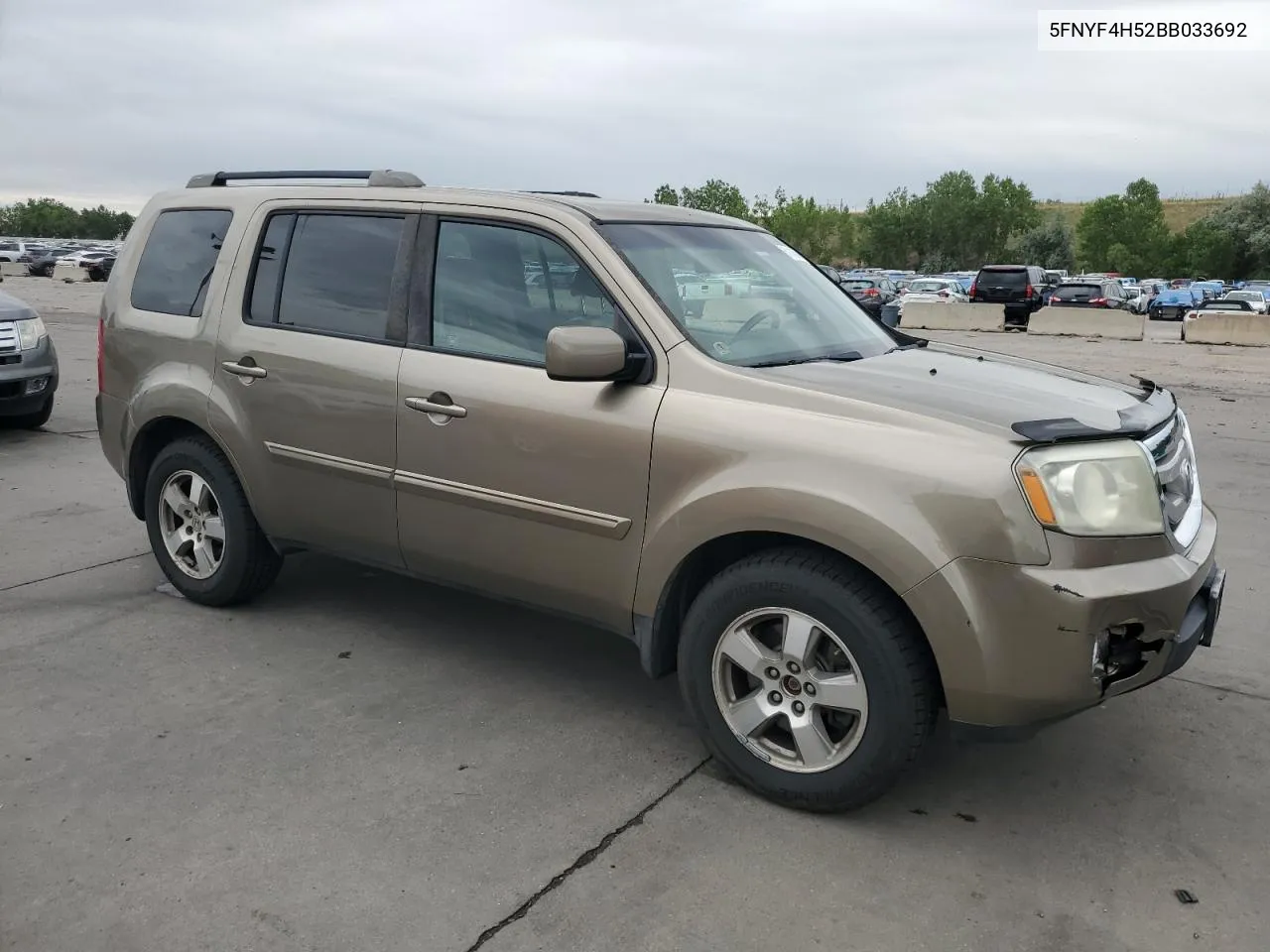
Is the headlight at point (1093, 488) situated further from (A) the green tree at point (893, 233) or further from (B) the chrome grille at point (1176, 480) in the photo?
(A) the green tree at point (893, 233)

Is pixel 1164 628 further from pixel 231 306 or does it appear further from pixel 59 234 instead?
pixel 59 234

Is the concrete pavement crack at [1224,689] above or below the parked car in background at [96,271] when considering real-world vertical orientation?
below

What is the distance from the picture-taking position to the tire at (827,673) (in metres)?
3.12

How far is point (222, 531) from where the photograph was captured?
4898mm

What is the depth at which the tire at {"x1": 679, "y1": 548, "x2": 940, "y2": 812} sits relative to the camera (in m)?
3.12

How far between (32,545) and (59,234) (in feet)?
547

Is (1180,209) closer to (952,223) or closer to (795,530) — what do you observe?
(952,223)

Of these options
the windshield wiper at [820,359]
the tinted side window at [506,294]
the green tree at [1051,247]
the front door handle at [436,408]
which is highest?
the green tree at [1051,247]

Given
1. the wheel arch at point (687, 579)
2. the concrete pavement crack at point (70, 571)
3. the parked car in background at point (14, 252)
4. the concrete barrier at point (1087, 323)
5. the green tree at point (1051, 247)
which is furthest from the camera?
the green tree at point (1051, 247)

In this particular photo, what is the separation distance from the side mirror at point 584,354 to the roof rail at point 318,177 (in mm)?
1417

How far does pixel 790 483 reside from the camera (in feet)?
10.6

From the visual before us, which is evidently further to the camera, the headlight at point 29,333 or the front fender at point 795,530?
the headlight at point 29,333

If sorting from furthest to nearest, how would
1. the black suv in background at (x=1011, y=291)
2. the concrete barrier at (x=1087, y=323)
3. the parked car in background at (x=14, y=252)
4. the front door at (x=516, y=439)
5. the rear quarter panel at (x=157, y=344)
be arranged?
the parked car in background at (x=14, y=252) < the black suv in background at (x=1011, y=291) < the concrete barrier at (x=1087, y=323) < the rear quarter panel at (x=157, y=344) < the front door at (x=516, y=439)

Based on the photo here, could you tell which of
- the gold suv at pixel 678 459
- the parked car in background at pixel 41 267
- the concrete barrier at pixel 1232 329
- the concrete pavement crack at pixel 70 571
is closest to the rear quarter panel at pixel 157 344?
the gold suv at pixel 678 459
